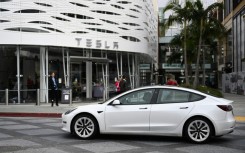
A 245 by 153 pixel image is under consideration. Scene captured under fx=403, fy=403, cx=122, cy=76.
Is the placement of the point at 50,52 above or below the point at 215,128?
above

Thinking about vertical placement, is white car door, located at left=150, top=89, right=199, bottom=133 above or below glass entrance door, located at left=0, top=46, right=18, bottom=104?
below

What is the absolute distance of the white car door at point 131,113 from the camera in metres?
9.60

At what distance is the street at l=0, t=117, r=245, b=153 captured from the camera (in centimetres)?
858

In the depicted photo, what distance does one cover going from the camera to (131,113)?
9648 mm

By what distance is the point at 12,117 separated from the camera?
16.6 metres

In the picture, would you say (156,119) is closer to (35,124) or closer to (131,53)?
(35,124)

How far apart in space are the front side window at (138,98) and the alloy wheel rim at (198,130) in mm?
1183

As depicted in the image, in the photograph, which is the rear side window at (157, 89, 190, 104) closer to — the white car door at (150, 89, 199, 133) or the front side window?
the white car door at (150, 89, 199, 133)

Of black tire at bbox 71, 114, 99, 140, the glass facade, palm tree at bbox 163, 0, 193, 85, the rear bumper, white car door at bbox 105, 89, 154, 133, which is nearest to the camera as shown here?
the rear bumper

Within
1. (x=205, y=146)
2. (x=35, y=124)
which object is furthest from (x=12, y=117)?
(x=205, y=146)

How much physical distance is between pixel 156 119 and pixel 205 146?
1.29 meters

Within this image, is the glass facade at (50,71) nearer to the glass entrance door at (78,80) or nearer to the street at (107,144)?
the glass entrance door at (78,80)

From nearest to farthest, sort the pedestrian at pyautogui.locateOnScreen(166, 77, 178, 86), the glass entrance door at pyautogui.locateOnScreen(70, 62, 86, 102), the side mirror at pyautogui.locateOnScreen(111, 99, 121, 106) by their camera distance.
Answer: the side mirror at pyautogui.locateOnScreen(111, 99, 121, 106) → the pedestrian at pyautogui.locateOnScreen(166, 77, 178, 86) → the glass entrance door at pyautogui.locateOnScreen(70, 62, 86, 102)

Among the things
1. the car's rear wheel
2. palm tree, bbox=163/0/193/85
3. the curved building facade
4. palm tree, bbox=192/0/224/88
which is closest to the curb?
the curved building facade
